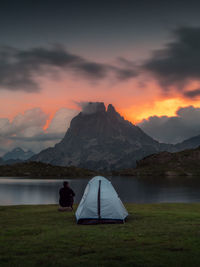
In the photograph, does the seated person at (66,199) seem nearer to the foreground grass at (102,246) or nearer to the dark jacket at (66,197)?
the dark jacket at (66,197)

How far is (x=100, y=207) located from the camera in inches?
1064

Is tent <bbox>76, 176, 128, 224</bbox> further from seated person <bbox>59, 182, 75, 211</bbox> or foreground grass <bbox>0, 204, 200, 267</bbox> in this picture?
seated person <bbox>59, 182, 75, 211</bbox>

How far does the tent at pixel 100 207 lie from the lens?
26638 millimetres

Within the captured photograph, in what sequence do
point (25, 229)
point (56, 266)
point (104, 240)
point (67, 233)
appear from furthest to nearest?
point (25, 229) < point (67, 233) < point (104, 240) < point (56, 266)

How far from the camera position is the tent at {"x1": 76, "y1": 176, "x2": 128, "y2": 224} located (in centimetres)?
2664

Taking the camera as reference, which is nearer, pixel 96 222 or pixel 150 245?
pixel 150 245

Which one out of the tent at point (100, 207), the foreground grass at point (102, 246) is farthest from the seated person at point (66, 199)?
the foreground grass at point (102, 246)

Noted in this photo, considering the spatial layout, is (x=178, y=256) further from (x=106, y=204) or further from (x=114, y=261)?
(x=106, y=204)

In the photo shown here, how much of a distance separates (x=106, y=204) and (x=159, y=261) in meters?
13.6

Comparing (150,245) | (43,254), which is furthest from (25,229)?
(150,245)

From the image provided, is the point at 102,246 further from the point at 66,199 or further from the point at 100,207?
the point at 66,199

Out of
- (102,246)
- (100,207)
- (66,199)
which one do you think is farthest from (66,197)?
(102,246)

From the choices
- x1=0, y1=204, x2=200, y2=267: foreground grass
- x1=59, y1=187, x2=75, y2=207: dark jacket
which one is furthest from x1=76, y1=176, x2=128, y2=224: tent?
x1=59, y1=187, x2=75, y2=207: dark jacket

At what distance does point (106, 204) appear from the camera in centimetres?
2728
